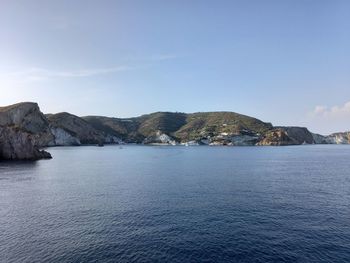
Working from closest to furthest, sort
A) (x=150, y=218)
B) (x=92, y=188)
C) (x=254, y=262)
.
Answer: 1. (x=254, y=262)
2. (x=150, y=218)
3. (x=92, y=188)

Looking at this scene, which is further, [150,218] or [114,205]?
[114,205]

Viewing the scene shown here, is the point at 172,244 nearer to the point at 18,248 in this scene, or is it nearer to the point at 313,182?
the point at 18,248

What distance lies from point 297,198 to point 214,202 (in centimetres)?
2413

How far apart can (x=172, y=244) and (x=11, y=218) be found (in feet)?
126

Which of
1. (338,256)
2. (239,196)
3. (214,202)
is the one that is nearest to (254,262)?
(338,256)

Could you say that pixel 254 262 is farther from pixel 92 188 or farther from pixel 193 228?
pixel 92 188

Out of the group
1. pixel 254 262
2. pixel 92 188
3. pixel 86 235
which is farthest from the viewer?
pixel 92 188

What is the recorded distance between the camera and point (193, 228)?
5725 cm

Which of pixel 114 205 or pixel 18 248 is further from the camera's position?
pixel 114 205

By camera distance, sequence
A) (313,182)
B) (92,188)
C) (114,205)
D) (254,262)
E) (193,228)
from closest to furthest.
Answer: (254,262)
(193,228)
(114,205)
(92,188)
(313,182)

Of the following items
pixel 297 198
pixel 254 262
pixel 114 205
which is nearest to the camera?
pixel 254 262

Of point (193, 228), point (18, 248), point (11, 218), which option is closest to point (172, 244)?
point (193, 228)

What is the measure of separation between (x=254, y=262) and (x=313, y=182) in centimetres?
7630

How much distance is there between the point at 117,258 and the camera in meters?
44.5
